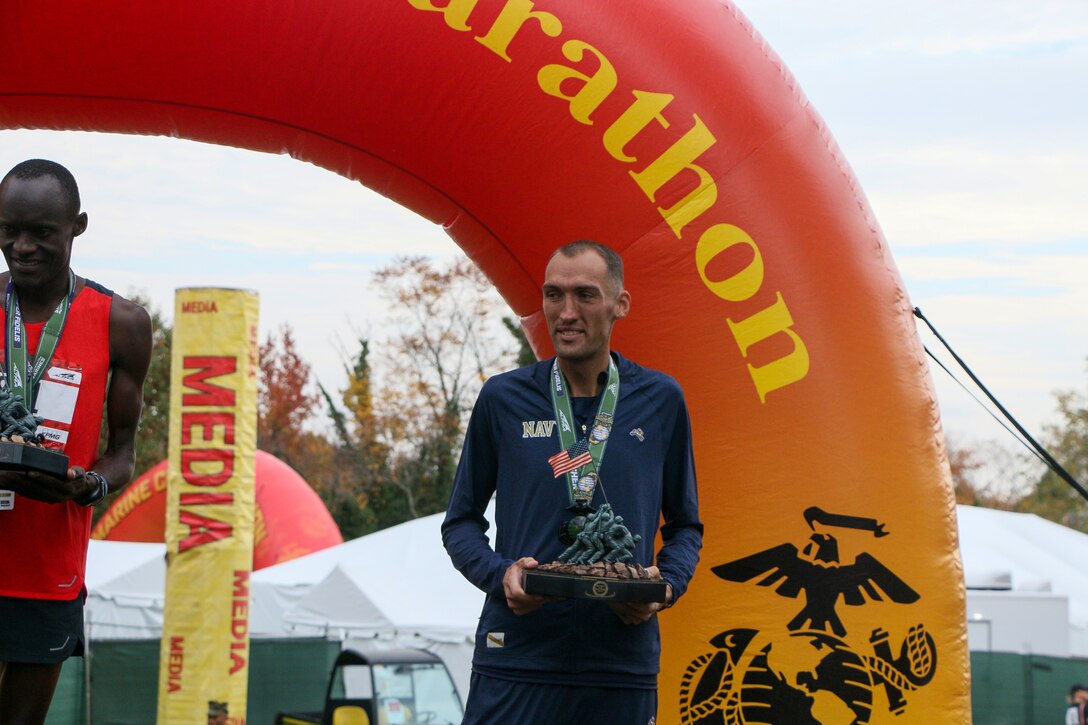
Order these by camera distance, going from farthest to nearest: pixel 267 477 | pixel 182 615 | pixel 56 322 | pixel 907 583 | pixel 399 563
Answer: pixel 267 477, pixel 399 563, pixel 182 615, pixel 907 583, pixel 56 322

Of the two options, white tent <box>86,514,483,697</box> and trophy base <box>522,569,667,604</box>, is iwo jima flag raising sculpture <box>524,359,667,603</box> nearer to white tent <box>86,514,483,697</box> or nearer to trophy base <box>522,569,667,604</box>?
trophy base <box>522,569,667,604</box>

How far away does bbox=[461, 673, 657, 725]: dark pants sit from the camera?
2717mm

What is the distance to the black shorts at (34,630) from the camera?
2793 mm

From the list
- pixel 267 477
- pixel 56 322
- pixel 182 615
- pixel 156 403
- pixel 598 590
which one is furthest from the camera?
pixel 156 403

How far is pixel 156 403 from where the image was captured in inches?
1209

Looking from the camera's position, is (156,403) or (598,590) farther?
(156,403)

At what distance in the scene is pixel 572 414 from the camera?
112 inches

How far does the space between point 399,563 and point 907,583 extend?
9.89m

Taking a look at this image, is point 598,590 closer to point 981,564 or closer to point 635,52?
point 635,52

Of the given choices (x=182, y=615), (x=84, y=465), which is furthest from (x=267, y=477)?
(x=84, y=465)

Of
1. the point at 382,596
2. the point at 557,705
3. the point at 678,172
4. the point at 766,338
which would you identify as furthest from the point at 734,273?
the point at 382,596

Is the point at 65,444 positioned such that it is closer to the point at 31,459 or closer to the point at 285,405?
the point at 31,459

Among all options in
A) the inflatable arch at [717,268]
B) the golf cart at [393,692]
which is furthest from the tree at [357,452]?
the inflatable arch at [717,268]

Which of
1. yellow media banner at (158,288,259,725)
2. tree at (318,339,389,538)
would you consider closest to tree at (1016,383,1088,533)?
tree at (318,339,389,538)
